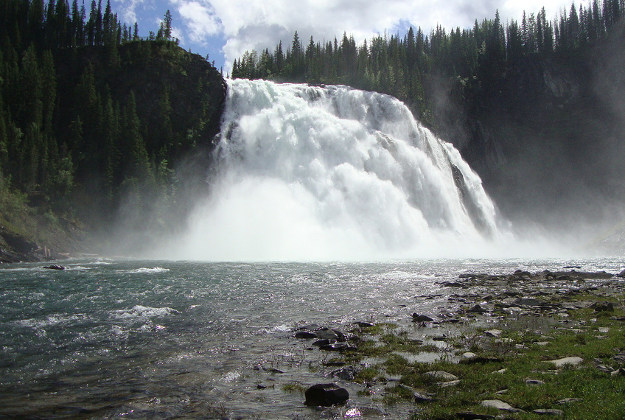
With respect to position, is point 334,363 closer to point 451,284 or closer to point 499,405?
point 499,405

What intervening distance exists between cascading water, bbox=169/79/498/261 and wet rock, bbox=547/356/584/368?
37333 millimetres

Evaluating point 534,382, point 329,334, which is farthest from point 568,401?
point 329,334

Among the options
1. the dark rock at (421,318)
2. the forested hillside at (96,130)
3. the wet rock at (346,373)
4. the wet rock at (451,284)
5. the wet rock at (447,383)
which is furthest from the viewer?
the forested hillside at (96,130)

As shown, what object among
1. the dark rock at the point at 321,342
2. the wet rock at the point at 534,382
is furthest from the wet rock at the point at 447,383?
the dark rock at the point at 321,342

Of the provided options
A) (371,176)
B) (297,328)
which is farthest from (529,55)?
(297,328)

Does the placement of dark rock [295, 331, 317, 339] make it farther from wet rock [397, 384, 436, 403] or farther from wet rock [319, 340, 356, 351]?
wet rock [397, 384, 436, 403]

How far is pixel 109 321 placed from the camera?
53.9 feet

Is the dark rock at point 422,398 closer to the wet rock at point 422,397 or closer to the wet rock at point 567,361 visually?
the wet rock at point 422,397

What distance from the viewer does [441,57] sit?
114438 millimetres

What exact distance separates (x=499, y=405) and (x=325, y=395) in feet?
10.3

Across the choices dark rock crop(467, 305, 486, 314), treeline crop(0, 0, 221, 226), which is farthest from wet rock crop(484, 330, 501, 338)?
treeline crop(0, 0, 221, 226)

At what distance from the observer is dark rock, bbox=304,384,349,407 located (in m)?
8.62

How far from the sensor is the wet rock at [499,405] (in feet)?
24.6

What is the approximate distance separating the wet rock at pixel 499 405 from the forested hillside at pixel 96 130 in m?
46.9
